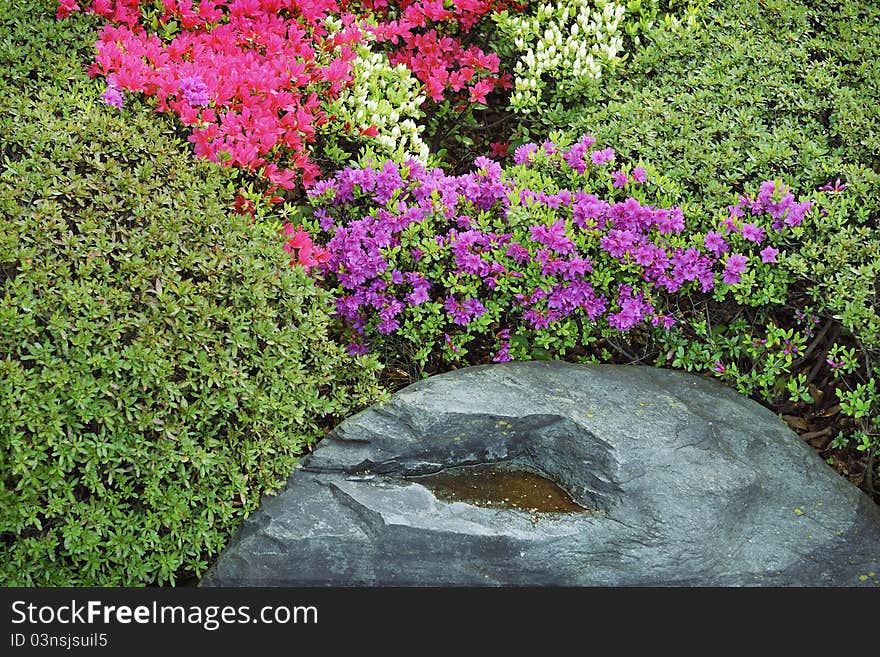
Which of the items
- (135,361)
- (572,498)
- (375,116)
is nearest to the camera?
(135,361)

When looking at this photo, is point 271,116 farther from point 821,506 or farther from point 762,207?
point 821,506

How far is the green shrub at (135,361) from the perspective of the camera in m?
2.59

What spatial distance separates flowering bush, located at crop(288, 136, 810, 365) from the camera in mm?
3381

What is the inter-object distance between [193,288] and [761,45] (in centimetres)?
279

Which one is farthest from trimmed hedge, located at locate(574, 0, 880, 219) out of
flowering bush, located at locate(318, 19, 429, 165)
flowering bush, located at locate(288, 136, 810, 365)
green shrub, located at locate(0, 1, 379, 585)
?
green shrub, located at locate(0, 1, 379, 585)

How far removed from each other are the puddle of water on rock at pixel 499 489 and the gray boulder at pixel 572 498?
0.05 feet

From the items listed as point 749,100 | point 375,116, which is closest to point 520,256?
point 375,116

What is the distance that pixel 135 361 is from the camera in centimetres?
264

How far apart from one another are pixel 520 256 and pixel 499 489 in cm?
87

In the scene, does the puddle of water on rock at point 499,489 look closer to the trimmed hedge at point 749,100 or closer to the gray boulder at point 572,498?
the gray boulder at point 572,498

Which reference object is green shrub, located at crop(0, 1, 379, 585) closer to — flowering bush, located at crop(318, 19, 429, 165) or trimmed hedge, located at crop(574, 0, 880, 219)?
flowering bush, located at crop(318, 19, 429, 165)

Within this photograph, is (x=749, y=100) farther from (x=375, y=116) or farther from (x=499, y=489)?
(x=499, y=489)

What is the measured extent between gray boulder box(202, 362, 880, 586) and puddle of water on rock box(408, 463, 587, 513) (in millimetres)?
15

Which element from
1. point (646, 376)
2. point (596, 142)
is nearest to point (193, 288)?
point (646, 376)
